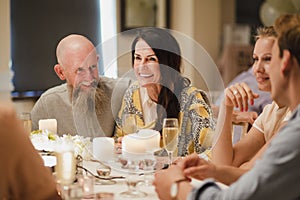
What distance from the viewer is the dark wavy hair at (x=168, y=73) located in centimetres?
207

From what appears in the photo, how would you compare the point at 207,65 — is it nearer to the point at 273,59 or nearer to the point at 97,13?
the point at 273,59

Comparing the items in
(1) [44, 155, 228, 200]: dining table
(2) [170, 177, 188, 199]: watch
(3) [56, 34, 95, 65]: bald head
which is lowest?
(1) [44, 155, 228, 200]: dining table

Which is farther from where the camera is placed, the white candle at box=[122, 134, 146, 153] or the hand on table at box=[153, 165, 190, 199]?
the white candle at box=[122, 134, 146, 153]

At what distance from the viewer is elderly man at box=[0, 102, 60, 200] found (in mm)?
1212

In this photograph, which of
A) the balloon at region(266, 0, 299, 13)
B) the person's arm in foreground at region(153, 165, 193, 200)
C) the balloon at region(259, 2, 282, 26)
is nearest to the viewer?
the person's arm in foreground at region(153, 165, 193, 200)

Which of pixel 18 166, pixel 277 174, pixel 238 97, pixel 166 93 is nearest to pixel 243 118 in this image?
pixel 238 97

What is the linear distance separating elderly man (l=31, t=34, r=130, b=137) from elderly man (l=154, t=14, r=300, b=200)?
0.74 metres

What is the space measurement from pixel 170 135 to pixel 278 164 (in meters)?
0.78

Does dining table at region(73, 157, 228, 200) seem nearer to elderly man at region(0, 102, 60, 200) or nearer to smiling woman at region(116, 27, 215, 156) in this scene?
smiling woman at region(116, 27, 215, 156)

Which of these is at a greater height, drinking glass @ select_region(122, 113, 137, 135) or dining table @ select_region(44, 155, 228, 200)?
drinking glass @ select_region(122, 113, 137, 135)

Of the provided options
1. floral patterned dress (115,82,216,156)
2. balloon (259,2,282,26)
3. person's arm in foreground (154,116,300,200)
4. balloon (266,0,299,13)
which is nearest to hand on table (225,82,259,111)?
floral patterned dress (115,82,216,156)

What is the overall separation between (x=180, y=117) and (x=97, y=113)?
1.23ft

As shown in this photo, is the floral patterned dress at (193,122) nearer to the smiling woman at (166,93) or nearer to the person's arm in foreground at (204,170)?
the smiling woman at (166,93)

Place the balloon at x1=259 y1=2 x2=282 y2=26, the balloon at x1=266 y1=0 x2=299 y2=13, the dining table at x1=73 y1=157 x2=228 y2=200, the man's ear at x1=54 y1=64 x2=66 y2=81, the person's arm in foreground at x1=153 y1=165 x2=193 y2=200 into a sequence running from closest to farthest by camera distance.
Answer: the person's arm in foreground at x1=153 y1=165 x2=193 y2=200 < the dining table at x1=73 y1=157 x2=228 y2=200 < the man's ear at x1=54 y1=64 x2=66 y2=81 < the balloon at x1=266 y1=0 x2=299 y2=13 < the balloon at x1=259 y1=2 x2=282 y2=26
